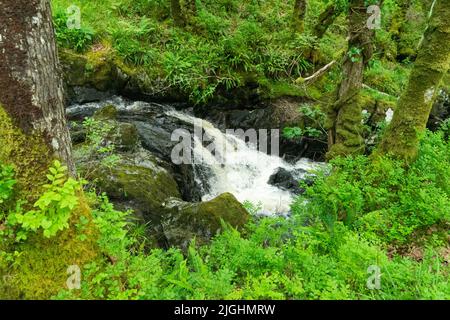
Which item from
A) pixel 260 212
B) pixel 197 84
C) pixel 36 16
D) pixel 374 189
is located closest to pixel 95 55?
pixel 197 84

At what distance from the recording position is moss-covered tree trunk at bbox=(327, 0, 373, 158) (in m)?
6.70

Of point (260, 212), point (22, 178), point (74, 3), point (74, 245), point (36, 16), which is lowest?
point (260, 212)

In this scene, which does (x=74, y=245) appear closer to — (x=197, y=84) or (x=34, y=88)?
(x=34, y=88)

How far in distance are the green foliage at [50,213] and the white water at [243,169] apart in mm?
5440

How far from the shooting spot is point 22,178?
2994 millimetres

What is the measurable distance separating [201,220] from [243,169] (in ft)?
12.9

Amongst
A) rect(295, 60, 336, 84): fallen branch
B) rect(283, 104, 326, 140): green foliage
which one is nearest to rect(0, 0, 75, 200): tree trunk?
rect(295, 60, 336, 84): fallen branch

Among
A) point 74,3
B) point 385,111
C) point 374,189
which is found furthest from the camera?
point 74,3

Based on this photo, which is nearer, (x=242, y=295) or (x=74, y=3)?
(x=242, y=295)

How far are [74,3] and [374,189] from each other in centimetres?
1173

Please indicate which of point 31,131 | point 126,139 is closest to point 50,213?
point 31,131

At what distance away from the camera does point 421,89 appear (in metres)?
5.79

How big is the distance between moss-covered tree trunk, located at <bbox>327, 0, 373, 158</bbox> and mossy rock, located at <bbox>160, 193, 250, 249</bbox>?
8.91 ft

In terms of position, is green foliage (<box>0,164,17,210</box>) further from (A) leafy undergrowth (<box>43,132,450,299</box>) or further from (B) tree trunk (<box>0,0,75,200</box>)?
(A) leafy undergrowth (<box>43,132,450,299</box>)
